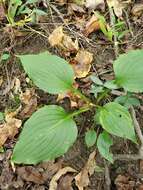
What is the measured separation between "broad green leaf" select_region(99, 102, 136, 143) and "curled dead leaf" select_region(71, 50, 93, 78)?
Result: 1.26ft

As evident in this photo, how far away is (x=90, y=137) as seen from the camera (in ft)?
6.12

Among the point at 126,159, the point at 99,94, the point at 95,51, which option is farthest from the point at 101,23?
the point at 126,159

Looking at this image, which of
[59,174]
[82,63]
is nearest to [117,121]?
[59,174]

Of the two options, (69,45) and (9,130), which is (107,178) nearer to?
(9,130)

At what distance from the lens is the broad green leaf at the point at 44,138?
1644mm

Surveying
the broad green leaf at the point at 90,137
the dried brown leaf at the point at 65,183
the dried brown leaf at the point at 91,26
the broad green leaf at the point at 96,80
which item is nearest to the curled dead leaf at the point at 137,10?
the dried brown leaf at the point at 91,26

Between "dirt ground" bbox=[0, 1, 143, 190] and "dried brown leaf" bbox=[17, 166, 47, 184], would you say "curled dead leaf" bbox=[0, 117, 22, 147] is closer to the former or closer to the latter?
"dirt ground" bbox=[0, 1, 143, 190]

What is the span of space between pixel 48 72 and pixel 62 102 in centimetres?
30

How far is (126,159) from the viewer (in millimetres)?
1863

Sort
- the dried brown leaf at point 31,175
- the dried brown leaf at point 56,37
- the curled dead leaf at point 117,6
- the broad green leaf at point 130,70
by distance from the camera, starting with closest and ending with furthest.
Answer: the broad green leaf at point 130,70
the dried brown leaf at point 31,175
the dried brown leaf at point 56,37
the curled dead leaf at point 117,6

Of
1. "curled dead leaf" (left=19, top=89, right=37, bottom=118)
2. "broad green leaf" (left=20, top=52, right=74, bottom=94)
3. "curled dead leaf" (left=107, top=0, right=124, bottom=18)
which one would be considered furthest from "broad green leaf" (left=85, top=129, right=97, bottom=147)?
"curled dead leaf" (left=107, top=0, right=124, bottom=18)

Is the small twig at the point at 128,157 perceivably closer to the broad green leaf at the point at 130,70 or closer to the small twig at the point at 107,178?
the small twig at the point at 107,178

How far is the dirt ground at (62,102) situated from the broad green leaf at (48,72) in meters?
0.24

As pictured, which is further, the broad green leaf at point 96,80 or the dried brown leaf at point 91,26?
the dried brown leaf at point 91,26
